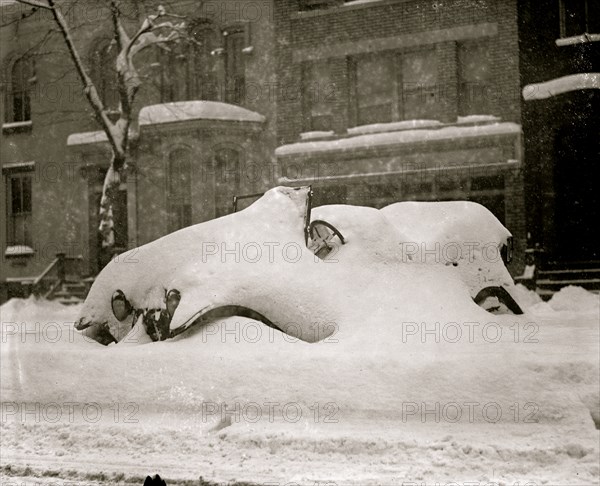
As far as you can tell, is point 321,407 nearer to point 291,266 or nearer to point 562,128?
point 291,266

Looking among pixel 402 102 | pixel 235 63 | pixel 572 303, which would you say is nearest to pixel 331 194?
pixel 402 102

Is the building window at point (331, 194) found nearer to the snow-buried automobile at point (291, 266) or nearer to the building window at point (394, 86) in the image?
the building window at point (394, 86)

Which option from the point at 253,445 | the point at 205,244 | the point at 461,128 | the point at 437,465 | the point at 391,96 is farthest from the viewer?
the point at 391,96

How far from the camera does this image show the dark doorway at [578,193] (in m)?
15.8

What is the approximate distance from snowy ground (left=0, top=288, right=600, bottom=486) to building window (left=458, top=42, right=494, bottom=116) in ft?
32.4

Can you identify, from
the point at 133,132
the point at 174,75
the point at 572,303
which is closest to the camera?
the point at 572,303

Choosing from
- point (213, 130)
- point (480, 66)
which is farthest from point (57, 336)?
point (480, 66)

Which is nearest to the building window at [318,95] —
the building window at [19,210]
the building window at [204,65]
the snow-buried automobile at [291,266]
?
the building window at [204,65]

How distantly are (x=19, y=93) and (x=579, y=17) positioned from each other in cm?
1459

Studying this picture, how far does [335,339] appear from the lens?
6711 millimetres

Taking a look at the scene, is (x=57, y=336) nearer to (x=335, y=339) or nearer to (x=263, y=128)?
(x=335, y=339)

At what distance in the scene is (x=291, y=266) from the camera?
7332 millimetres

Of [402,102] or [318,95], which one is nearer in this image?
[402,102]

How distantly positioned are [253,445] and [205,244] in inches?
99.2
